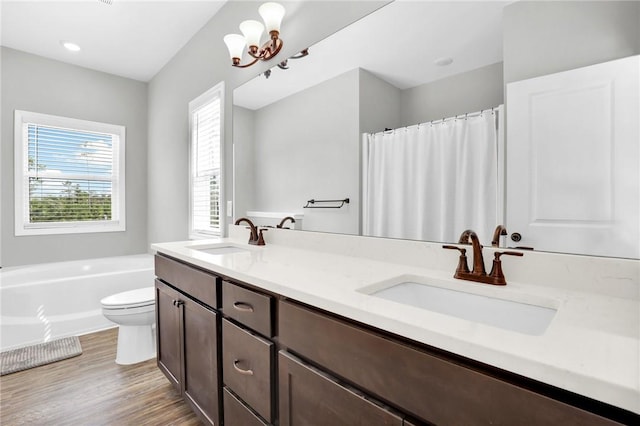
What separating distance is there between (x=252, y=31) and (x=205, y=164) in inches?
49.9

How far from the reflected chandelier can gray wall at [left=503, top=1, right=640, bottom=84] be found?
4.00 ft

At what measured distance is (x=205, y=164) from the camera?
277 centimetres

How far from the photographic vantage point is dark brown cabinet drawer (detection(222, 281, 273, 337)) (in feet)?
3.26

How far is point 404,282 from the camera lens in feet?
3.47

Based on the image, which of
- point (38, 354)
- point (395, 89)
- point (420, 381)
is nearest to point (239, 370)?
point (420, 381)

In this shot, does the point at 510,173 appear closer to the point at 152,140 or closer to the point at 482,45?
the point at 482,45

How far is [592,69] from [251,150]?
5.78ft

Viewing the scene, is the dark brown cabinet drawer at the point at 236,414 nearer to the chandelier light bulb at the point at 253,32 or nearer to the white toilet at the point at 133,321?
the white toilet at the point at 133,321

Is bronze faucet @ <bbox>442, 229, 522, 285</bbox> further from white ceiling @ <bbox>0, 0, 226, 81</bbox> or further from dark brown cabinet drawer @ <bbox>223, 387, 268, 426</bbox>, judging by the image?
white ceiling @ <bbox>0, 0, 226, 81</bbox>

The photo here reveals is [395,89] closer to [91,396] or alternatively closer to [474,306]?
[474,306]

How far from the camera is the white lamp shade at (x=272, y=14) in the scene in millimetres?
1729

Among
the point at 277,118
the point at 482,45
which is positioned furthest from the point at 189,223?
the point at 482,45

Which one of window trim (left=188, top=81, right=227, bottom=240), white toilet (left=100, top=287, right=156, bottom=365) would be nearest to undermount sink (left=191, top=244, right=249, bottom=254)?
window trim (left=188, top=81, right=227, bottom=240)

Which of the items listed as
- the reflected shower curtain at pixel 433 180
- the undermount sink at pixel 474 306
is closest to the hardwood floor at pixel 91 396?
the undermount sink at pixel 474 306
